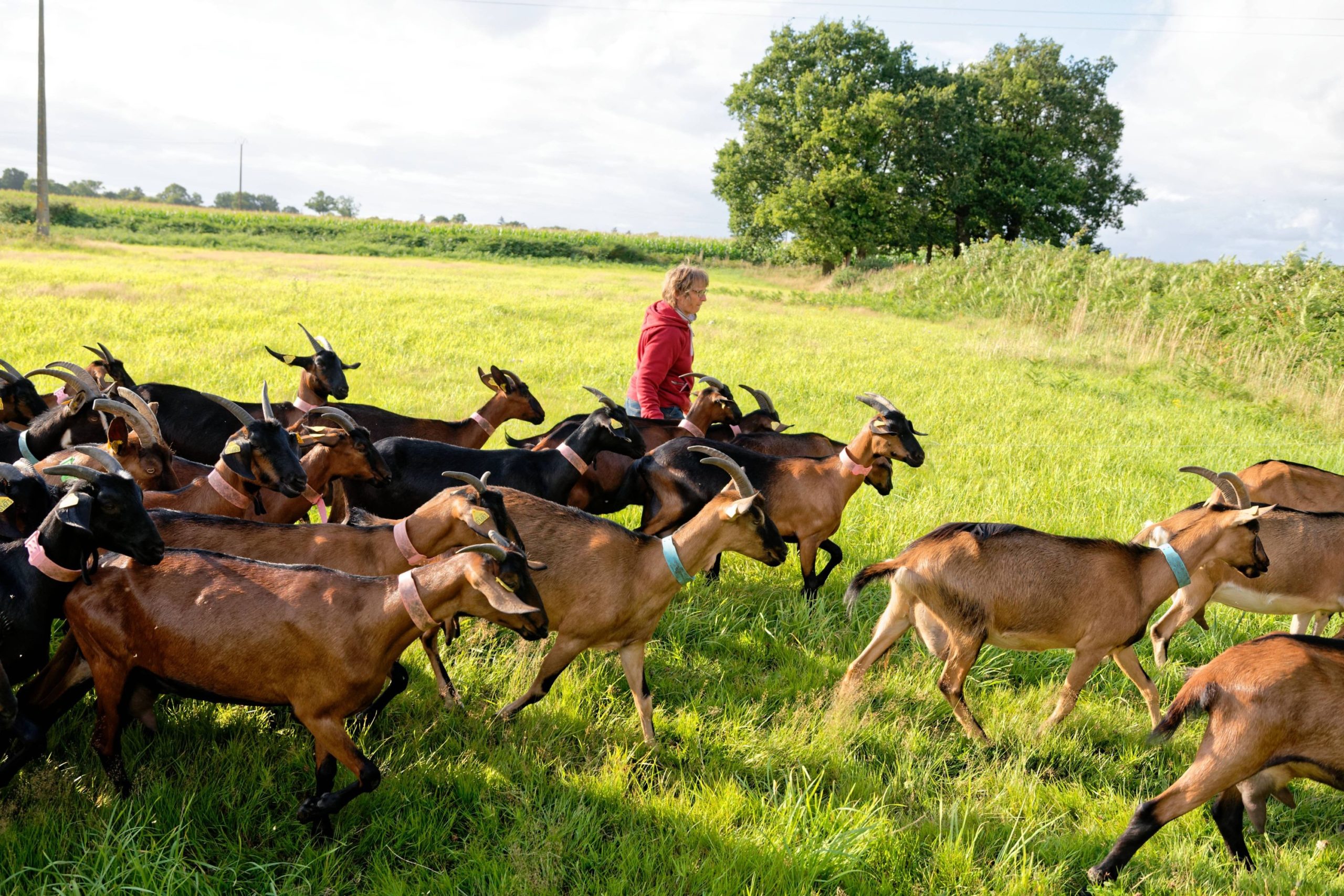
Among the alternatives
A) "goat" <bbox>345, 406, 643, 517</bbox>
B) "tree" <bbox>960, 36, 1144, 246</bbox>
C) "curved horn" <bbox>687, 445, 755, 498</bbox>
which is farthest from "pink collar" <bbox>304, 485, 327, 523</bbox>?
"tree" <bbox>960, 36, 1144, 246</bbox>

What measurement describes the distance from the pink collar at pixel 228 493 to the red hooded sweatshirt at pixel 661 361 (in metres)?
2.98

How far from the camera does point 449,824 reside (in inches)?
135

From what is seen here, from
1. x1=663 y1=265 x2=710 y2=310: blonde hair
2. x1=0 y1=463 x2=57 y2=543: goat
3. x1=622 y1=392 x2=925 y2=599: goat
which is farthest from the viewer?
x1=663 y1=265 x2=710 y2=310: blonde hair

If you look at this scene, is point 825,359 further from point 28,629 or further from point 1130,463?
point 28,629

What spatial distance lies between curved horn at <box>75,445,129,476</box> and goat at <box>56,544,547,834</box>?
1.29 feet

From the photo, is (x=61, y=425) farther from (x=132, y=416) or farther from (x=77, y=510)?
(x=77, y=510)

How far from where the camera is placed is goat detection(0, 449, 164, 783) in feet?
10.7

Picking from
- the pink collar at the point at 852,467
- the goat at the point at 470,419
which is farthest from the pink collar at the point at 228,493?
the pink collar at the point at 852,467

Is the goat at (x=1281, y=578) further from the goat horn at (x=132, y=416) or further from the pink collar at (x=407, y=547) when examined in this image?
the goat horn at (x=132, y=416)

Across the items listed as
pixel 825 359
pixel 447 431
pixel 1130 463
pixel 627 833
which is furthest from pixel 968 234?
pixel 627 833

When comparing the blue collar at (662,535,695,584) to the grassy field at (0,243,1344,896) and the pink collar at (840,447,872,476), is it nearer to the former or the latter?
the grassy field at (0,243,1344,896)

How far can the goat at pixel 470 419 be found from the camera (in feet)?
A: 22.4

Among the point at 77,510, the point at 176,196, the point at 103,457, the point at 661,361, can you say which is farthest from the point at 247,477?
the point at 176,196

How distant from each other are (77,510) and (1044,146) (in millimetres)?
49541
